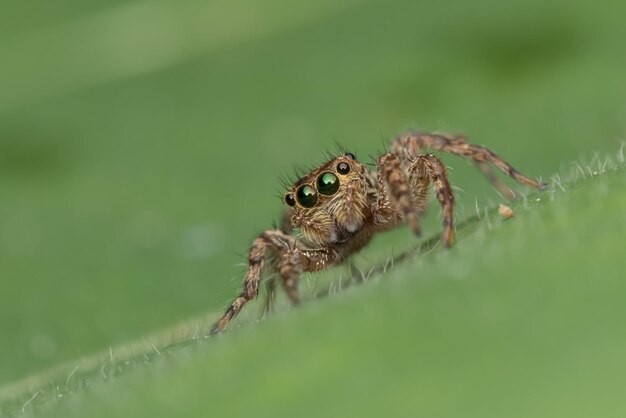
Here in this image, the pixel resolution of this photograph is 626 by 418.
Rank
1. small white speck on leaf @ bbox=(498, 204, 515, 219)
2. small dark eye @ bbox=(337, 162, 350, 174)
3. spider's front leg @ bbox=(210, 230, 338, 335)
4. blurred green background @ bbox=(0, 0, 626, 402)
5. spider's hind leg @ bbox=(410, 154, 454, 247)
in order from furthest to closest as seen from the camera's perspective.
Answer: blurred green background @ bbox=(0, 0, 626, 402)
small dark eye @ bbox=(337, 162, 350, 174)
spider's front leg @ bbox=(210, 230, 338, 335)
spider's hind leg @ bbox=(410, 154, 454, 247)
small white speck on leaf @ bbox=(498, 204, 515, 219)

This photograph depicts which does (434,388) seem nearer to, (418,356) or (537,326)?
(418,356)

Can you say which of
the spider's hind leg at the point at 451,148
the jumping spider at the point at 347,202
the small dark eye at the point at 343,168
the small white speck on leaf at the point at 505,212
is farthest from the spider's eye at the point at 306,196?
the small white speck on leaf at the point at 505,212

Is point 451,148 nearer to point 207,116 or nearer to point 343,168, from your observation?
point 343,168

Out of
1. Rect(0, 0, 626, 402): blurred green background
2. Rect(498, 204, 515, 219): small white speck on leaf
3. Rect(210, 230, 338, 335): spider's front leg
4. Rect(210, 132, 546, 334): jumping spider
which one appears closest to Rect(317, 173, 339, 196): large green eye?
Rect(210, 132, 546, 334): jumping spider

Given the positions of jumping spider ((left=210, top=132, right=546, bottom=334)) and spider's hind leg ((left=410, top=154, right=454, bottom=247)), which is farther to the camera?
jumping spider ((left=210, top=132, right=546, bottom=334))

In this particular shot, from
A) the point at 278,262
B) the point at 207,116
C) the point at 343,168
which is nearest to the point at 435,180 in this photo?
the point at 343,168

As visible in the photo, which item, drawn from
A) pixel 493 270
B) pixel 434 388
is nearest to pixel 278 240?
pixel 493 270

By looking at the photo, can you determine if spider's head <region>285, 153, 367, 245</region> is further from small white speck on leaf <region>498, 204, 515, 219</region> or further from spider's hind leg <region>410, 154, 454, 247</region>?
small white speck on leaf <region>498, 204, 515, 219</region>
